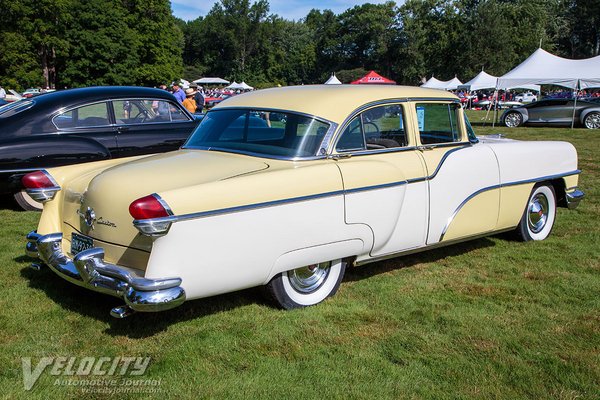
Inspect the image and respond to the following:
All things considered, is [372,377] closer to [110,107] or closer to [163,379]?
[163,379]

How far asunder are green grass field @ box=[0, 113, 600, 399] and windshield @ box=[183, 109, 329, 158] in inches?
42.1

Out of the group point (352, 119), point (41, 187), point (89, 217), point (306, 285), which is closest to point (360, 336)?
point (306, 285)

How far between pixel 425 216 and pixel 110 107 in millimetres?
4638

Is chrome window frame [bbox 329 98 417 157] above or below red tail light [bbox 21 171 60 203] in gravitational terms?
above

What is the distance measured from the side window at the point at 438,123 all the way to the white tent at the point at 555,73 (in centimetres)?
1643

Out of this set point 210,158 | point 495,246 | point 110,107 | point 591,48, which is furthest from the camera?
point 591,48

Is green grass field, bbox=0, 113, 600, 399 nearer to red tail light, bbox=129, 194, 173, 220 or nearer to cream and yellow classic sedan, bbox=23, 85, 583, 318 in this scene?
cream and yellow classic sedan, bbox=23, 85, 583, 318

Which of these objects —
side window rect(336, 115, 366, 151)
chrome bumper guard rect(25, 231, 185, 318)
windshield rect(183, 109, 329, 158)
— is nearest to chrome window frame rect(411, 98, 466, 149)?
side window rect(336, 115, 366, 151)

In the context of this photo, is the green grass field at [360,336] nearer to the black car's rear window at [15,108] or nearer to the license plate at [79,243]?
the license plate at [79,243]

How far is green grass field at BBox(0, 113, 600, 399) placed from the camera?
10.0 ft

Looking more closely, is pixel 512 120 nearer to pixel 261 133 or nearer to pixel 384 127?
pixel 384 127

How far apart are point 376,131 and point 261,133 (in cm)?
90

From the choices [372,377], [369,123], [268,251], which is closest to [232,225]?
[268,251]

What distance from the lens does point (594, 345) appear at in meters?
3.52
